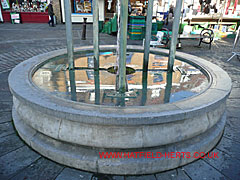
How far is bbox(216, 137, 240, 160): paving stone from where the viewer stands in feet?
9.73

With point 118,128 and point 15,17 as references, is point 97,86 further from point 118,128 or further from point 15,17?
point 15,17

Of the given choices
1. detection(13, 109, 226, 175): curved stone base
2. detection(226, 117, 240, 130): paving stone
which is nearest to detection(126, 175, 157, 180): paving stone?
detection(13, 109, 226, 175): curved stone base

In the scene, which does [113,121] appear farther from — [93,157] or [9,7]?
[9,7]

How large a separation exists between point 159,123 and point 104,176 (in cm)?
95

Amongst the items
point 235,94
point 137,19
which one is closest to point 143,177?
point 235,94

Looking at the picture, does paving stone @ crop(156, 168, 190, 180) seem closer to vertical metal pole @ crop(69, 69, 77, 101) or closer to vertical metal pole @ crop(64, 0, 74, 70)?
vertical metal pole @ crop(69, 69, 77, 101)

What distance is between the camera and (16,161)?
2.71 meters

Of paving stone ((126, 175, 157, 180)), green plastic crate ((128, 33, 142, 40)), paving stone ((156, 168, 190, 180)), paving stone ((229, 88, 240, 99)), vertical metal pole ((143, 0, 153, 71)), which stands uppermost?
vertical metal pole ((143, 0, 153, 71))

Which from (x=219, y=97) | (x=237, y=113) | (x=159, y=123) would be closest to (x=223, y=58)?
(x=237, y=113)

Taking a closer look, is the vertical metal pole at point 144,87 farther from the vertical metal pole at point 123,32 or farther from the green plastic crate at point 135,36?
the green plastic crate at point 135,36

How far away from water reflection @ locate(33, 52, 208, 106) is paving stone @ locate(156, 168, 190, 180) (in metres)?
0.96

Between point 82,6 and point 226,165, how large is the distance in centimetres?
1775

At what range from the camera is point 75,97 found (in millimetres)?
3146

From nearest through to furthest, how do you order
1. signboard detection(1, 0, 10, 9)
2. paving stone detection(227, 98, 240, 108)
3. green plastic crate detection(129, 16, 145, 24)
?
paving stone detection(227, 98, 240, 108)
green plastic crate detection(129, 16, 145, 24)
signboard detection(1, 0, 10, 9)
